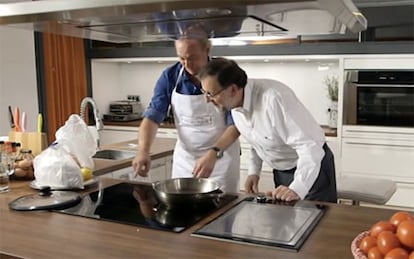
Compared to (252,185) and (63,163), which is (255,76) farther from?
(63,163)

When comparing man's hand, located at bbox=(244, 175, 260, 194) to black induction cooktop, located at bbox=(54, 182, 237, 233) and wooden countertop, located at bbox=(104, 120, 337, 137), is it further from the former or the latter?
wooden countertop, located at bbox=(104, 120, 337, 137)

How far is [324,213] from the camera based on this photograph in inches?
55.9

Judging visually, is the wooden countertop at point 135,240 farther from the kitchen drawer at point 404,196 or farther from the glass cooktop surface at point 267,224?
the kitchen drawer at point 404,196

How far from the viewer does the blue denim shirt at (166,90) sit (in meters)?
2.23

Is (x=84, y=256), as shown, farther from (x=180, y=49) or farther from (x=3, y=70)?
(x=3, y=70)

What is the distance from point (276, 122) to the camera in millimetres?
1700

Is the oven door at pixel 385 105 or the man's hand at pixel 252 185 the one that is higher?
the oven door at pixel 385 105

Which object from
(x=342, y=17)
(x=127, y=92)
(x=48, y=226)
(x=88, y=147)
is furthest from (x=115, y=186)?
(x=127, y=92)

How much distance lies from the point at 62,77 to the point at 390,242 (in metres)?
4.28

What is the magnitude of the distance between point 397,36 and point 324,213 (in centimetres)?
300

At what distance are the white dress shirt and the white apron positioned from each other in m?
0.30

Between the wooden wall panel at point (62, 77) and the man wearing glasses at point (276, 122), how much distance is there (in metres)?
3.11

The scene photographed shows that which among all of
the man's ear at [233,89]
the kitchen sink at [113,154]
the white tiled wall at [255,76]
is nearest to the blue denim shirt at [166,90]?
the man's ear at [233,89]

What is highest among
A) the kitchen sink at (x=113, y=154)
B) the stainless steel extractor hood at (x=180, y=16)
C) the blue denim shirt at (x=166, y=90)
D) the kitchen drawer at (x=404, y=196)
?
the stainless steel extractor hood at (x=180, y=16)
